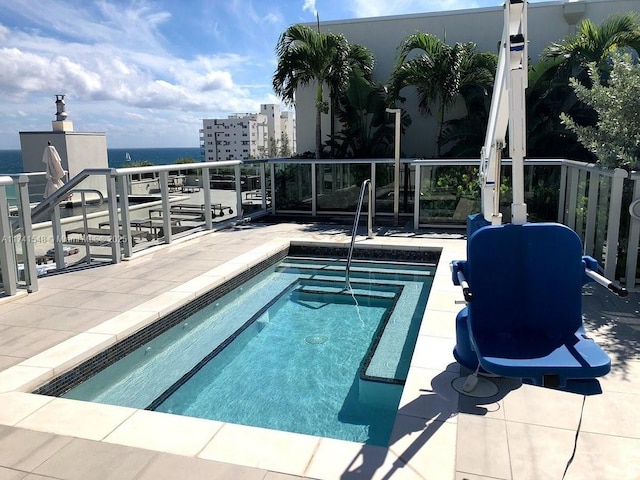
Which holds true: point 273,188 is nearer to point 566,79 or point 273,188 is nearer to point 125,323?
point 566,79

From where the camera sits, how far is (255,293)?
648cm

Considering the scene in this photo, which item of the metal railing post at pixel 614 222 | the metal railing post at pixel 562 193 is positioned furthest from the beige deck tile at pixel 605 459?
the metal railing post at pixel 562 193

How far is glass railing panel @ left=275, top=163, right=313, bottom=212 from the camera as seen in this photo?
11.0 metres

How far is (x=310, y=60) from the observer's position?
1189 centimetres

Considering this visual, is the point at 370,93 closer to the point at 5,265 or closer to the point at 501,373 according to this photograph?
the point at 5,265

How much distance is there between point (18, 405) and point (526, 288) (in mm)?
3302

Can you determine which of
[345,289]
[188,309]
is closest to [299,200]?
[345,289]

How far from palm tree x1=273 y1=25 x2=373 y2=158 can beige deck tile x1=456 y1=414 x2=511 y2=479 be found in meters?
10.6

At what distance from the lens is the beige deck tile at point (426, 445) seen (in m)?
2.45

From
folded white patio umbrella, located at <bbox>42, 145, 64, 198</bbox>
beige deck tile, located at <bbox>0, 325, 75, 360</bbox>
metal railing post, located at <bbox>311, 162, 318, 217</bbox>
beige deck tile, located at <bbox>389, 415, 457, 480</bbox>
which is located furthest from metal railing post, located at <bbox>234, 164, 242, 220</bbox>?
beige deck tile, located at <bbox>389, 415, 457, 480</bbox>

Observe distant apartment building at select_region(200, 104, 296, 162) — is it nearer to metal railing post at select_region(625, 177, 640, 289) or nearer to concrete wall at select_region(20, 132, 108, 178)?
concrete wall at select_region(20, 132, 108, 178)

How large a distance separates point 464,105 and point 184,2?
762cm

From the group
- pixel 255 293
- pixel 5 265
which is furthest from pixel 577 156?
pixel 5 265

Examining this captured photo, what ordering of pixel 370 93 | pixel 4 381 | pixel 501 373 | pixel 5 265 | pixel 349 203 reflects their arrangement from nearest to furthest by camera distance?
pixel 501 373 < pixel 4 381 < pixel 5 265 < pixel 349 203 < pixel 370 93
